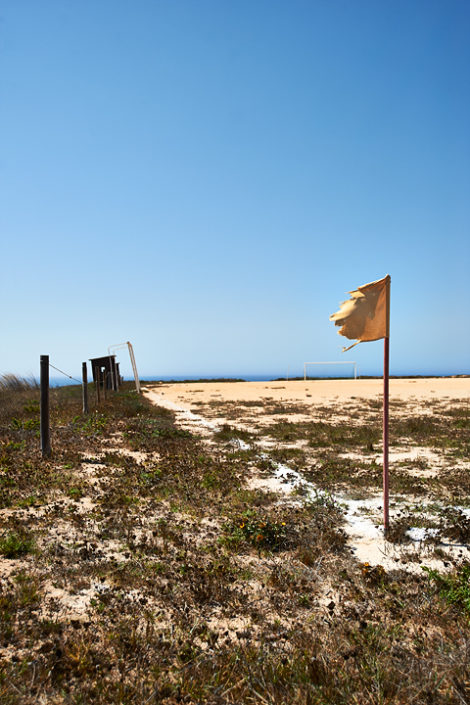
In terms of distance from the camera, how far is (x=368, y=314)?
6199 millimetres

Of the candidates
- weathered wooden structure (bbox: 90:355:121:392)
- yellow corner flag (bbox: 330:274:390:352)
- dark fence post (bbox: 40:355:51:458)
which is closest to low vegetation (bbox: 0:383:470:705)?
dark fence post (bbox: 40:355:51:458)

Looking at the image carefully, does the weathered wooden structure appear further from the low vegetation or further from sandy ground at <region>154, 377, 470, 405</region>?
the low vegetation

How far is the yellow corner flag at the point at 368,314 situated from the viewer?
6180 millimetres

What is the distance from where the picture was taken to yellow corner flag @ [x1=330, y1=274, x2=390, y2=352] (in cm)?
618

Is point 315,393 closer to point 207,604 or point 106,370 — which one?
point 106,370

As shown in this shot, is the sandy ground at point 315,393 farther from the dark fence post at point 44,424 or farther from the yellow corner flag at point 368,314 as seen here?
the yellow corner flag at point 368,314

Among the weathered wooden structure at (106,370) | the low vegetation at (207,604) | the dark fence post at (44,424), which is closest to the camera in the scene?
the low vegetation at (207,604)

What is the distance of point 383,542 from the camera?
621cm

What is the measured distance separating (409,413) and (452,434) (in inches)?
266

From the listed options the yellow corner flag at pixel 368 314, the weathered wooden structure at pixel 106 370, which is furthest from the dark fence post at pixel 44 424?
the weathered wooden structure at pixel 106 370

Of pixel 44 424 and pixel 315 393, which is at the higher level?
pixel 44 424

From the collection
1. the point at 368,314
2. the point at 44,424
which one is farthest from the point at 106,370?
the point at 368,314

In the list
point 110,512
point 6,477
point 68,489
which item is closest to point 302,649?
point 110,512

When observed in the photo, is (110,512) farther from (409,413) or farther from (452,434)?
(409,413)
